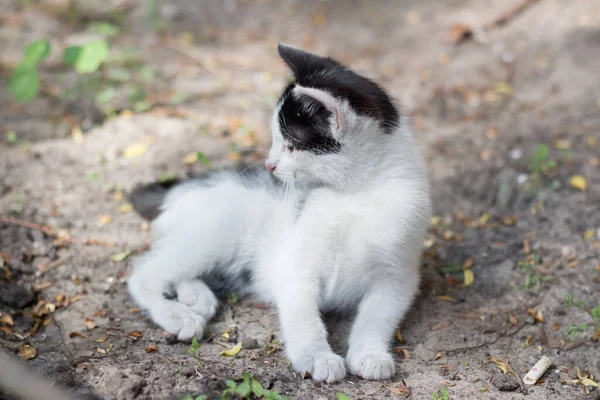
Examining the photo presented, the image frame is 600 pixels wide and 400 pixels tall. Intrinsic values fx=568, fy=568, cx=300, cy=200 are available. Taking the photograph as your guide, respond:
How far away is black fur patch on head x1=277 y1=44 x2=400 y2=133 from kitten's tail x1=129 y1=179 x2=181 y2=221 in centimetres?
112

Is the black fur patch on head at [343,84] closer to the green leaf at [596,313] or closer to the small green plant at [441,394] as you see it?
the small green plant at [441,394]

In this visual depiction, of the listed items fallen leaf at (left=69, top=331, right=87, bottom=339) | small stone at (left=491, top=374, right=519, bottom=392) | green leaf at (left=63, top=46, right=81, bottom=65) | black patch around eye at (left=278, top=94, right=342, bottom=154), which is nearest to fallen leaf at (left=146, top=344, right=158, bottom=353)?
fallen leaf at (left=69, top=331, right=87, bottom=339)

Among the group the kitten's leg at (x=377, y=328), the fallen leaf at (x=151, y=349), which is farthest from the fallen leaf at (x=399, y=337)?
the fallen leaf at (x=151, y=349)

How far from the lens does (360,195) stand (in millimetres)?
2604

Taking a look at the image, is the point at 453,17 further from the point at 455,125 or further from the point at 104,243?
the point at 104,243

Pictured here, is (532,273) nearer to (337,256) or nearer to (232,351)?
(337,256)

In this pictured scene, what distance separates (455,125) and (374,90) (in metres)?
2.43

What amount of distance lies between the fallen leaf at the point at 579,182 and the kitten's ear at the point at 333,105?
2198 mm

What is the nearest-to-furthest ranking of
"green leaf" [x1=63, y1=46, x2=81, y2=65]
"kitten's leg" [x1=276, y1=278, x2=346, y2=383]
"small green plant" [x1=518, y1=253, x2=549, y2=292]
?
"kitten's leg" [x1=276, y1=278, x2=346, y2=383] → "small green plant" [x1=518, y1=253, x2=549, y2=292] → "green leaf" [x1=63, y1=46, x2=81, y2=65]

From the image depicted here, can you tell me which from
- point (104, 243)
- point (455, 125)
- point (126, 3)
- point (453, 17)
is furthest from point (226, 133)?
point (453, 17)

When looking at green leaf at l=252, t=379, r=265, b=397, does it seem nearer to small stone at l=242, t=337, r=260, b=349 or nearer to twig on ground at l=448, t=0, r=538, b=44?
small stone at l=242, t=337, r=260, b=349

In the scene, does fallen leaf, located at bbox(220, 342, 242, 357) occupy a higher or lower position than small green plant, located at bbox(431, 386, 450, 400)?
lower

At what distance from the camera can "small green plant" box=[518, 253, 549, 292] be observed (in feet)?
10.2

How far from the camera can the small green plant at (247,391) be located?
205cm
